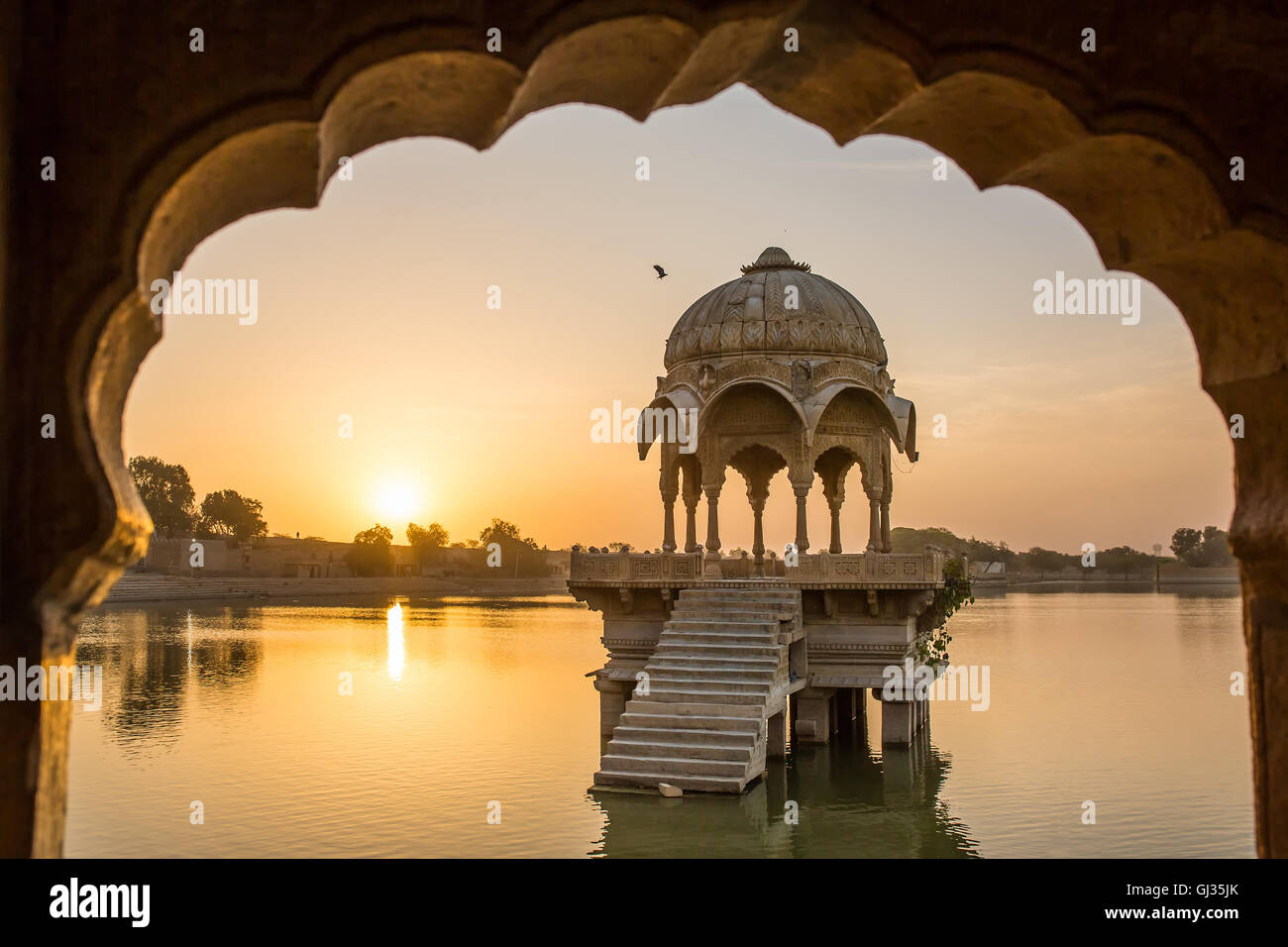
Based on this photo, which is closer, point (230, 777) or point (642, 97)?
point (642, 97)

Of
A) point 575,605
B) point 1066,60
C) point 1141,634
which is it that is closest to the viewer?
point 1066,60

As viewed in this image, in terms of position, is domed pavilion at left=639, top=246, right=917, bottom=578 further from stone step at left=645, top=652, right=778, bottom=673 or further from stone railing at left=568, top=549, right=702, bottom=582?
stone step at left=645, top=652, right=778, bottom=673

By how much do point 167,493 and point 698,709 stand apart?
78.3 metres

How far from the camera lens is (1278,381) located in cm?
323

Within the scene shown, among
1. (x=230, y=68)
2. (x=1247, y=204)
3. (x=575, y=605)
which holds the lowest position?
(x=575, y=605)

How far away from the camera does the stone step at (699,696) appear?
13.6 metres

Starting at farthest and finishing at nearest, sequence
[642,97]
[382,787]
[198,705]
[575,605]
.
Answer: [575,605]
[198,705]
[382,787]
[642,97]

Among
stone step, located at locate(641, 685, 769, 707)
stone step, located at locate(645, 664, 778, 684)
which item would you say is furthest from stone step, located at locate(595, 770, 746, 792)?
stone step, located at locate(645, 664, 778, 684)

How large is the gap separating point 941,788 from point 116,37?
14.5 meters

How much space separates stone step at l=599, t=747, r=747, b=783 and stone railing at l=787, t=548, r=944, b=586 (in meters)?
4.04

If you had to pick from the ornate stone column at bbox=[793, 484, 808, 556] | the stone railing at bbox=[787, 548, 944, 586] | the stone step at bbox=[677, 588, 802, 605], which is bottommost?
the stone step at bbox=[677, 588, 802, 605]

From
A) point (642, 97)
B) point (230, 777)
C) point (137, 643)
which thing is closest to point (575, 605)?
point (137, 643)

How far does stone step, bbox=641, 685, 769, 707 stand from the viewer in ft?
44.5

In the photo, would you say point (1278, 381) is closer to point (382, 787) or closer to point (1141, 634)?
point (382, 787)
